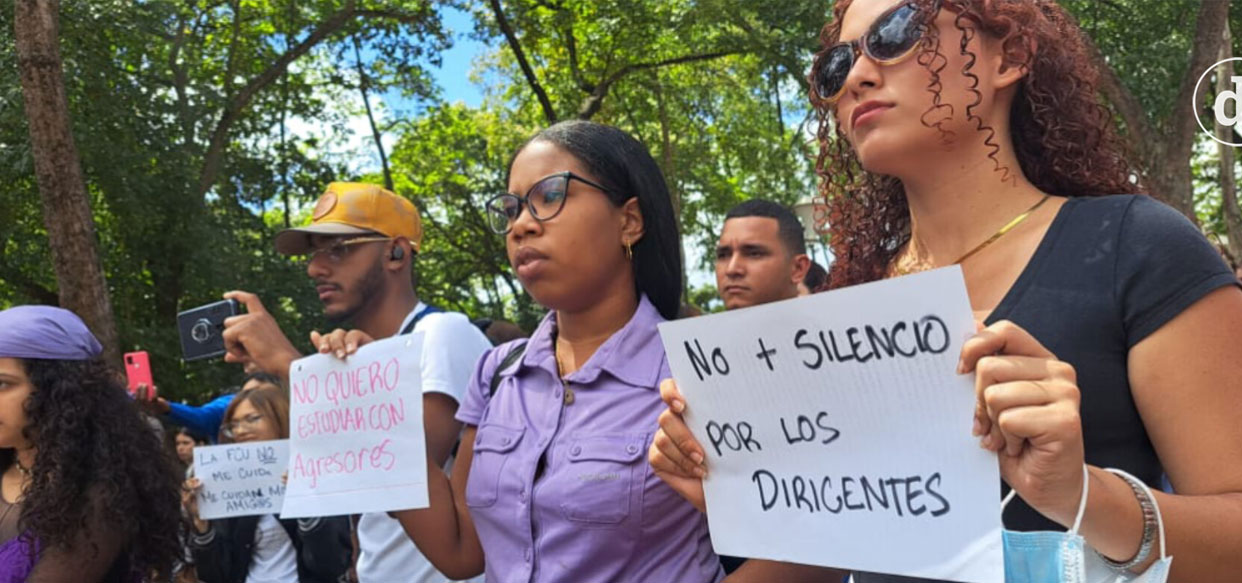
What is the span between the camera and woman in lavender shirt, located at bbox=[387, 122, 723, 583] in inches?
85.5

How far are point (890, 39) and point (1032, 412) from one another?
2.20ft

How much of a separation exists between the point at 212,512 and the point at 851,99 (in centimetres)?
369

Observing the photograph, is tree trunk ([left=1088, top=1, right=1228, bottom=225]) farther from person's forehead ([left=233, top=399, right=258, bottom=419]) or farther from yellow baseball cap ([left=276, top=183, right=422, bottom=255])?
person's forehead ([left=233, top=399, right=258, bottom=419])

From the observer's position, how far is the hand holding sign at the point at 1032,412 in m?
1.28

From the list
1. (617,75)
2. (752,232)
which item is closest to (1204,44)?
(752,232)

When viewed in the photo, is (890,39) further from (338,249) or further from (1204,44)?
(1204,44)

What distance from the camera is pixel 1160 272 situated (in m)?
1.45

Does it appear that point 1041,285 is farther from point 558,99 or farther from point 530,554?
point 558,99

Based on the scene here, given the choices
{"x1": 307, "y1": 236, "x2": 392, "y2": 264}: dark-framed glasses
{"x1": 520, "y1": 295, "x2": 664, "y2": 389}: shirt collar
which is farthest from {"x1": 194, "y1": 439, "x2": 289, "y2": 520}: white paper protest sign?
{"x1": 520, "y1": 295, "x2": 664, "y2": 389}: shirt collar

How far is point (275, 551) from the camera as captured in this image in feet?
16.6

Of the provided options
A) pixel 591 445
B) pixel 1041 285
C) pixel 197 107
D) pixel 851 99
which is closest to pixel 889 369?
pixel 1041 285

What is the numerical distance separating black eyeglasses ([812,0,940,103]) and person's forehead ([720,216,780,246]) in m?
3.86

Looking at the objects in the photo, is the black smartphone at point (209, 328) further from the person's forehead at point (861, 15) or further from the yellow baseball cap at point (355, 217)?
the person's forehead at point (861, 15)

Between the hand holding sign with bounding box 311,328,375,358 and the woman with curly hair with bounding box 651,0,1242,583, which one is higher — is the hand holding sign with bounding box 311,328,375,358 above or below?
below
